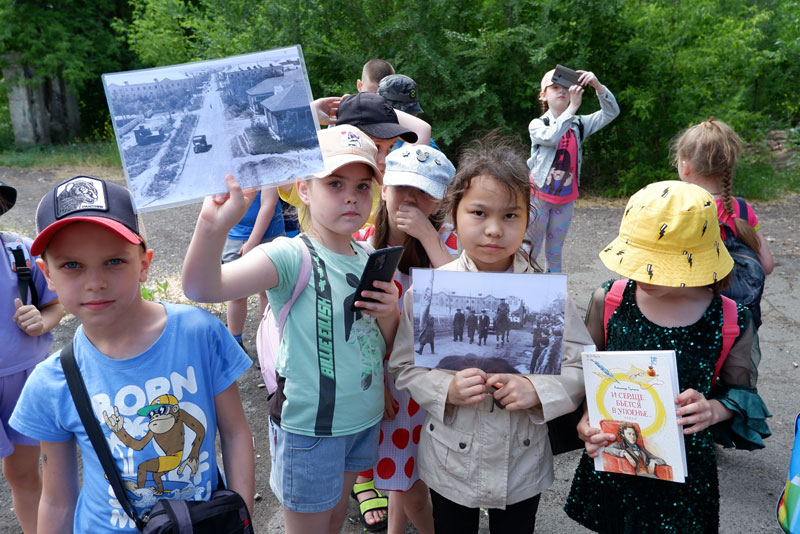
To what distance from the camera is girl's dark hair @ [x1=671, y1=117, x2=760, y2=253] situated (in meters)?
2.85

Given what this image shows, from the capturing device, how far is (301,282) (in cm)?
179

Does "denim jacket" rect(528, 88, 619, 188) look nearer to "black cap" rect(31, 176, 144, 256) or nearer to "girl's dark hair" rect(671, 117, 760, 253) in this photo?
"girl's dark hair" rect(671, 117, 760, 253)

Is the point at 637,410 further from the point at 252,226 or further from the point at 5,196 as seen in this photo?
the point at 252,226

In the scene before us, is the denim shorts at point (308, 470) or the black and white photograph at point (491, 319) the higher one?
the black and white photograph at point (491, 319)

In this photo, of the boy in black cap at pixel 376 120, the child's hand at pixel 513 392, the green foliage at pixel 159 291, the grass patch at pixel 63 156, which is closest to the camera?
the child's hand at pixel 513 392

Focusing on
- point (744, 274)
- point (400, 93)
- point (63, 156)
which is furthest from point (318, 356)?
point (63, 156)

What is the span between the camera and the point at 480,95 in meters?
9.93

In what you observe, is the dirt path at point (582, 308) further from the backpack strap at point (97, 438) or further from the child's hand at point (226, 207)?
the child's hand at point (226, 207)

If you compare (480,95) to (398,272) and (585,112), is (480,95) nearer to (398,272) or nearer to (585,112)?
(585,112)

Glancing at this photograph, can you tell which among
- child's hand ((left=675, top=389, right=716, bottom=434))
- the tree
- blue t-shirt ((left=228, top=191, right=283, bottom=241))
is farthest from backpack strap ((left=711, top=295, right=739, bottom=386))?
the tree

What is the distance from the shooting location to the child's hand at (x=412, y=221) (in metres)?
2.20

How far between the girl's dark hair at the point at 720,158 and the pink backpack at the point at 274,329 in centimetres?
185

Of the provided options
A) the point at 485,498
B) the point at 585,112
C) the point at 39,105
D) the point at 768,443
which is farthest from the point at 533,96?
the point at 39,105

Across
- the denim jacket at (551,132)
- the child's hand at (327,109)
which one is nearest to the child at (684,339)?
the child's hand at (327,109)
